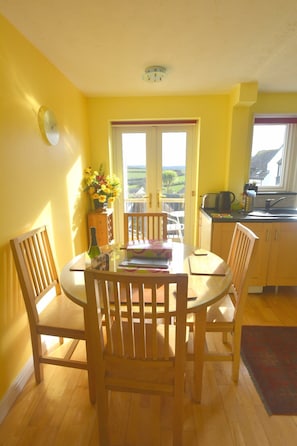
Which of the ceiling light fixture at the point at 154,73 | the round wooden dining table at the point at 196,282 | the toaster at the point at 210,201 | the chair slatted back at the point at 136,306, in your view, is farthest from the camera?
the toaster at the point at 210,201

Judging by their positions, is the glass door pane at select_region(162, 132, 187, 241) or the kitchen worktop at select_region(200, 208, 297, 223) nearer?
the kitchen worktop at select_region(200, 208, 297, 223)

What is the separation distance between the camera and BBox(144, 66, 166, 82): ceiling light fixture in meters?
2.06

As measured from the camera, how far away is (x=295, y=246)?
8.11 feet

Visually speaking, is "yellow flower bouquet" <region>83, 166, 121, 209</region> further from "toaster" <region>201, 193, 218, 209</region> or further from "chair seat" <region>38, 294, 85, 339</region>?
"chair seat" <region>38, 294, 85, 339</region>

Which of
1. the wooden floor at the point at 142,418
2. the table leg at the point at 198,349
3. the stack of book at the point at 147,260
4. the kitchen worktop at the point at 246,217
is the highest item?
the kitchen worktop at the point at 246,217

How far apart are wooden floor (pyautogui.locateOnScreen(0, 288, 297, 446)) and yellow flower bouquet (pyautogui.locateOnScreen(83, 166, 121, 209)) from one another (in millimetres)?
1733

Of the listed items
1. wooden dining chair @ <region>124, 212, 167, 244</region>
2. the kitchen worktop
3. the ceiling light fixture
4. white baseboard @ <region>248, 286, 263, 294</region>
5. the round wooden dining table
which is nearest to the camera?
the round wooden dining table

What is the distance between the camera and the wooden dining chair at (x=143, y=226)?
2.25m

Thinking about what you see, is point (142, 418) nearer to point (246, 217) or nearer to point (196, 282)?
point (196, 282)

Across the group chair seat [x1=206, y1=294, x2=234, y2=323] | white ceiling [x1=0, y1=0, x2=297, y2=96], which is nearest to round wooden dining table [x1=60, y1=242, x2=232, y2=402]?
chair seat [x1=206, y1=294, x2=234, y2=323]

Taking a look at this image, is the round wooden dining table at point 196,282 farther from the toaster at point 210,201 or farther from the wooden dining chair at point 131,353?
the toaster at point 210,201

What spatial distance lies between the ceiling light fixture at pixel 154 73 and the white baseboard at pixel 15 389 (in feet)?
8.10

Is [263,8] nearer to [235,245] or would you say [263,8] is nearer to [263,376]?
[235,245]

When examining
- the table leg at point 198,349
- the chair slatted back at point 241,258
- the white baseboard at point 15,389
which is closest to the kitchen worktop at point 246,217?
the chair slatted back at point 241,258
